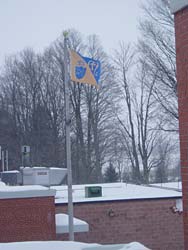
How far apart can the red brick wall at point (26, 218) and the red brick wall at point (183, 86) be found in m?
9.89

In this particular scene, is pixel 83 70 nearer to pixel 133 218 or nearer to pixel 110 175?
pixel 133 218

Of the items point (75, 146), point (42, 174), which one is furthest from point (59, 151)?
point (42, 174)

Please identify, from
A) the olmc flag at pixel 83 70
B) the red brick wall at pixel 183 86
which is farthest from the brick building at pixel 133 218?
the red brick wall at pixel 183 86

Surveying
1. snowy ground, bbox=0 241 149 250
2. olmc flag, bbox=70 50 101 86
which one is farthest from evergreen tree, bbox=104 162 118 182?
snowy ground, bbox=0 241 149 250

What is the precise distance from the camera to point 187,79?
759 cm

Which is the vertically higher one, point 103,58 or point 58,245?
point 103,58

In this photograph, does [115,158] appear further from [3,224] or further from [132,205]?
[3,224]

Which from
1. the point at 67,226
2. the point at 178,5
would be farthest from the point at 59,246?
the point at 67,226

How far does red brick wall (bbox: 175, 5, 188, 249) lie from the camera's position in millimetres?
7570

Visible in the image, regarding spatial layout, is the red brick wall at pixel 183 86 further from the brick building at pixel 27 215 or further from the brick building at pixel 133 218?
the brick building at pixel 133 218

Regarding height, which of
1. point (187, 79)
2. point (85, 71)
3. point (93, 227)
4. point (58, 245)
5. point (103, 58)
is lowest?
point (93, 227)

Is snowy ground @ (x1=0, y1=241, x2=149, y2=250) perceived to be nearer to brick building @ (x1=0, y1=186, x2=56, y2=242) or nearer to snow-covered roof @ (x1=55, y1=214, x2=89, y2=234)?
brick building @ (x1=0, y1=186, x2=56, y2=242)

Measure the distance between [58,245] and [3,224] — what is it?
10860 millimetres

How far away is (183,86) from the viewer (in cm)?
770
